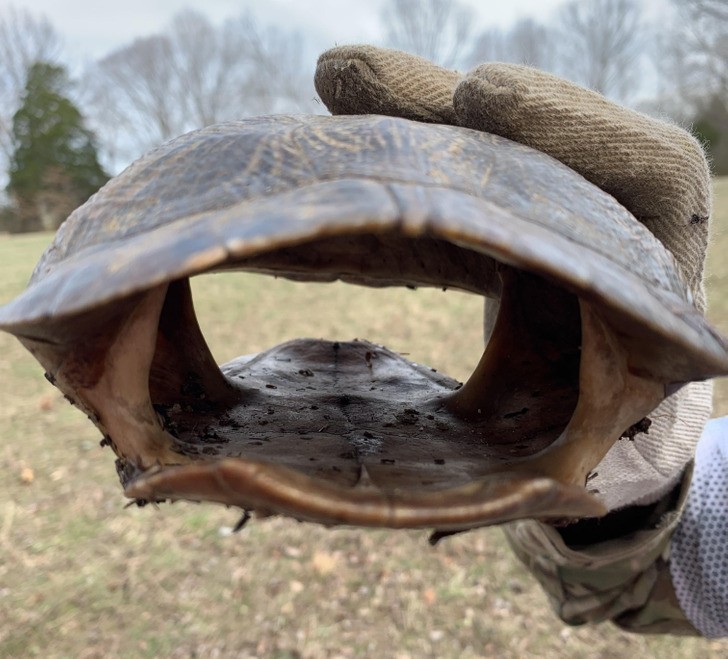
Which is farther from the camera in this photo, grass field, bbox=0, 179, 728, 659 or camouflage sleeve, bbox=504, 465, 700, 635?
grass field, bbox=0, 179, 728, 659

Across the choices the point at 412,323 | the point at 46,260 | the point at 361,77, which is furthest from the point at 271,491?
the point at 412,323

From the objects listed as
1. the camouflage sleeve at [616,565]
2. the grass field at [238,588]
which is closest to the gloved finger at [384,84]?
the camouflage sleeve at [616,565]

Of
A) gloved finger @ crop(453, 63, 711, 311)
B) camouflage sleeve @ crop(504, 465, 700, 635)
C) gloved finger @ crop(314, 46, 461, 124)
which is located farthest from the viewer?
camouflage sleeve @ crop(504, 465, 700, 635)

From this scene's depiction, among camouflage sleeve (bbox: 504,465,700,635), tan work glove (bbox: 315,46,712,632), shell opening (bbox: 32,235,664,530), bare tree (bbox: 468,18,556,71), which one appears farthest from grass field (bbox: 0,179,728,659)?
bare tree (bbox: 468,18,556,71)

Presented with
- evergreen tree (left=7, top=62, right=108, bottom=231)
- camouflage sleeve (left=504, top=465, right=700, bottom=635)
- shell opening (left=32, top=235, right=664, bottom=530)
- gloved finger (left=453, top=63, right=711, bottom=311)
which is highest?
gloved finger (left=453, top=63, right=711, bottom=311)

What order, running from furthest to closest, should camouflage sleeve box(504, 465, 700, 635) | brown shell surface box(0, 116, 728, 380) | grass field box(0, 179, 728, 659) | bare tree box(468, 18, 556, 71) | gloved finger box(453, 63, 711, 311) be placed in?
bare tree box(468, 18, 556, 71) < grass field box(0, 179, 728, 659) < camouflage sleeve box(504, 465, 700, 635) < gloved finger box(453, 63, 711, 311) < brown shell surface box(0, 116, 728, 380)

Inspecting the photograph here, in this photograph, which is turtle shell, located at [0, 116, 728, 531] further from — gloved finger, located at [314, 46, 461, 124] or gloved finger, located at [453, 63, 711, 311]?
gloved finger, located at [314, 46, 461, 124]

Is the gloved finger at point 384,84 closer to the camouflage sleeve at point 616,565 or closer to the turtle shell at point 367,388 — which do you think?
the turtle shell at point 367,388
